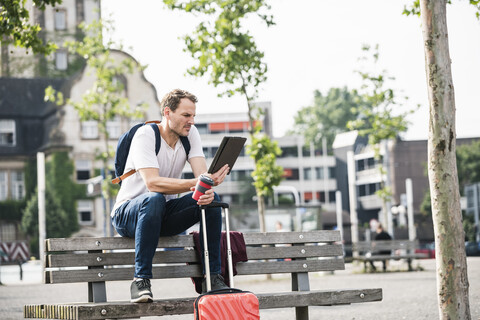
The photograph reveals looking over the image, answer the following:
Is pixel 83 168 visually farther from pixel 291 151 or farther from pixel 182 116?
pixel 182 116

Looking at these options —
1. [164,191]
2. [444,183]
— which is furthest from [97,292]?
[444,183]

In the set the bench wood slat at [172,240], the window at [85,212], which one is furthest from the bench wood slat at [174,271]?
the window at [85,212]

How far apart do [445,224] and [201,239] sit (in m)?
2.12

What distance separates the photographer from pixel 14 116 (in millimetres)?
63875

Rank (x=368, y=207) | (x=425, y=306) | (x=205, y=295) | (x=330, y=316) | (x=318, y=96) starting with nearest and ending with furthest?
(x=205, y=295)
(x=330, y=316)
(x=425, y=306)
(x=368, y=207)
(x=318, y=96)

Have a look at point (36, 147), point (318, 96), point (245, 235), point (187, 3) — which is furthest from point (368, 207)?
point (245, 235)

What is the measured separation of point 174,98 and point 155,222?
952mm

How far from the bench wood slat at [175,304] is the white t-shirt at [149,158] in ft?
3.12

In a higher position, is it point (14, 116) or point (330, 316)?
point (14, 116)

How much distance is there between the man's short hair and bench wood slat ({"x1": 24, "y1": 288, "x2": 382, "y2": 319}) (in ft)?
4.58

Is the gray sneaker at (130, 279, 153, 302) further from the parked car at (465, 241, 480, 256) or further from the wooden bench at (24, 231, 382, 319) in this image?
the parked car at (465, 241, 480, 256)

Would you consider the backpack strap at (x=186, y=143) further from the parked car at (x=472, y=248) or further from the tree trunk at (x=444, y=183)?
the parked car at (x=472, y=248)

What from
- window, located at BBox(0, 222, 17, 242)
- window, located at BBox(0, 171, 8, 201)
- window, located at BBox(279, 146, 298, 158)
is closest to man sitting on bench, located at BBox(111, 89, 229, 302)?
window, located at BBox(0, 222, 17, 242)

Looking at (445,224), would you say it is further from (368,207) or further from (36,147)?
(368,207)
